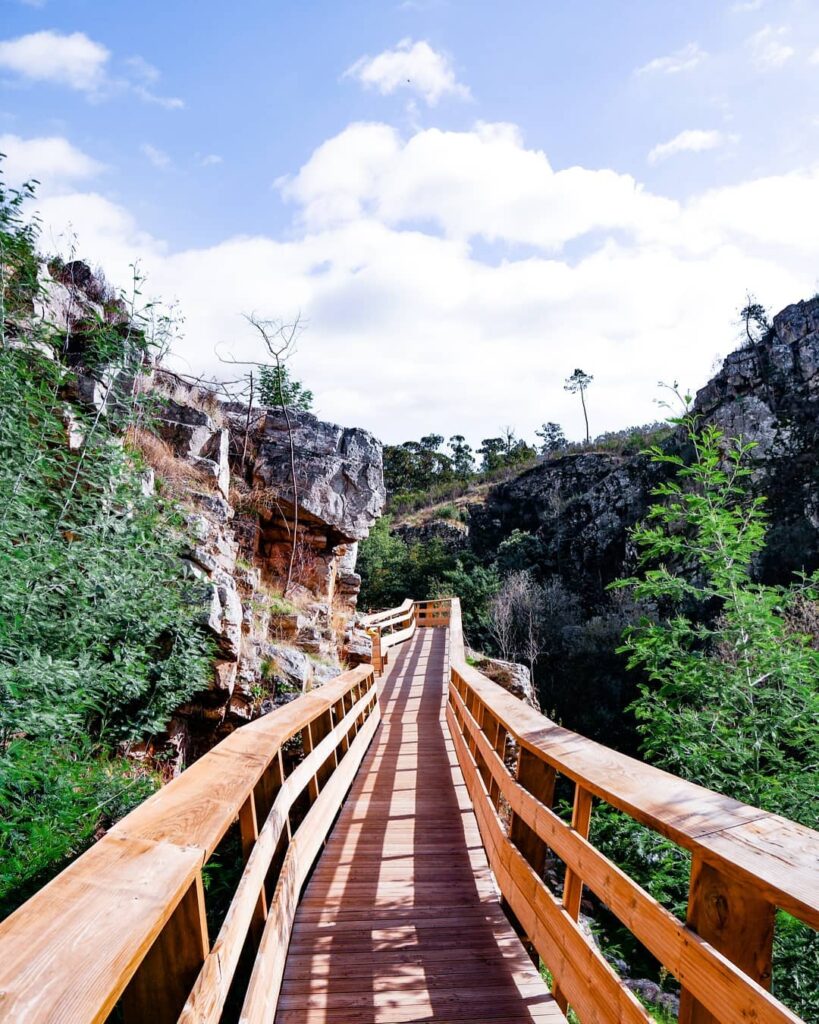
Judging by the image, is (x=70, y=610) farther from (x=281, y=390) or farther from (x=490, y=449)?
(x=490, y=449)

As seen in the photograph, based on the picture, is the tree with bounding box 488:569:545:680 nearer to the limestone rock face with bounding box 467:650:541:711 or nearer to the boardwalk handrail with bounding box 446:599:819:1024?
the limestone rock face with bounding box 467:650:541:711

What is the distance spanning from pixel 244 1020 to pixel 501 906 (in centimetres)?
165

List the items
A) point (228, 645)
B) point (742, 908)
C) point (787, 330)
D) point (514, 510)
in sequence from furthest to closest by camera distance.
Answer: point (514, 510) < point (787, 330) < point (228, 645) < point (742, 908)

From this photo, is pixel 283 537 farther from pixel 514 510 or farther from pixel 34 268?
pixel 514 510

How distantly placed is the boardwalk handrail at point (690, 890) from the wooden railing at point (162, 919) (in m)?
1.03

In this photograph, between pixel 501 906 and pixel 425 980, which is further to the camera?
pixel 501 906

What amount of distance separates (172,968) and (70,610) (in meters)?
3.97

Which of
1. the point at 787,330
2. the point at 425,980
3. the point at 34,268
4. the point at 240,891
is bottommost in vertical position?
the point at 425,980

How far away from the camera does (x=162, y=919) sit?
111cm

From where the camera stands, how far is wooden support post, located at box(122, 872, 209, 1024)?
1352mm

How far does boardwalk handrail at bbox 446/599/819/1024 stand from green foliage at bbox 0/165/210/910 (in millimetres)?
2926

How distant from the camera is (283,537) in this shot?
13016 mm

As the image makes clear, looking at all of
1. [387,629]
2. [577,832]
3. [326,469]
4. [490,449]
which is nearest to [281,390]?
[326,469]

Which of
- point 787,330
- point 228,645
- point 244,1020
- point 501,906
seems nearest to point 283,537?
point 228,645
